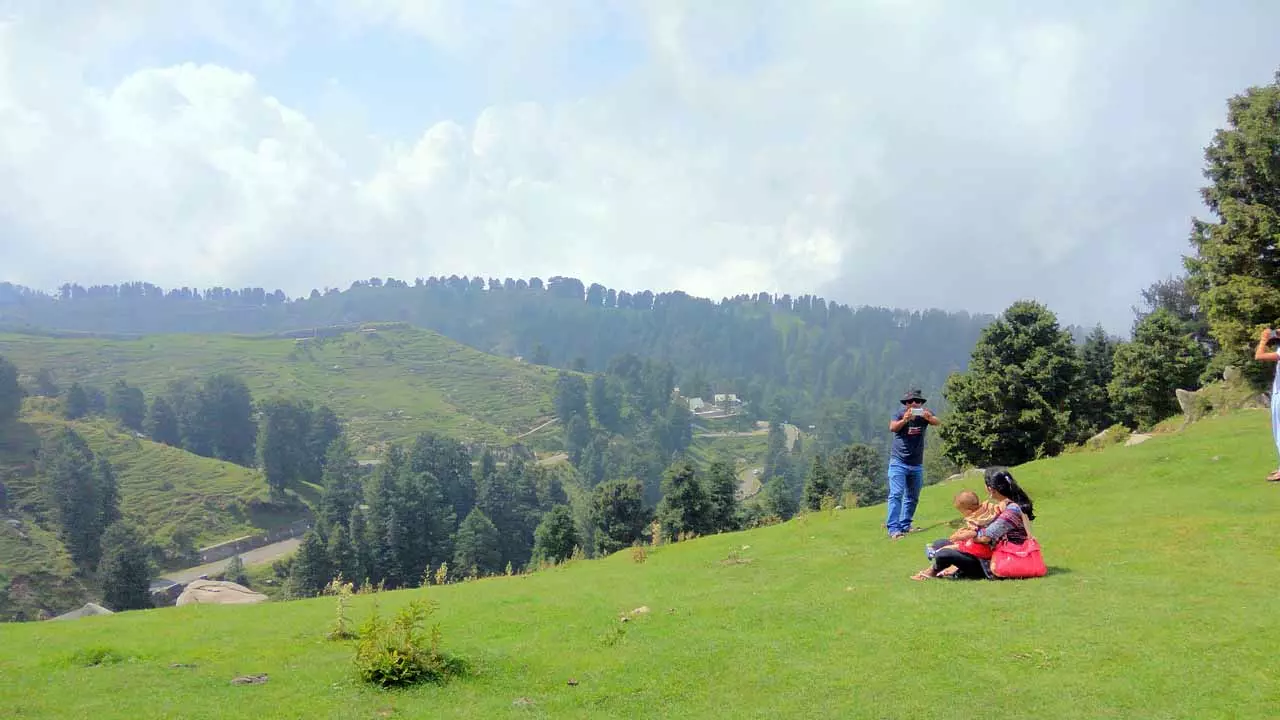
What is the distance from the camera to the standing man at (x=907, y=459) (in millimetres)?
16000

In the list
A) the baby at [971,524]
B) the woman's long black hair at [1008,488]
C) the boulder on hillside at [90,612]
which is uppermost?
the woman's long black hair at [1008,488]

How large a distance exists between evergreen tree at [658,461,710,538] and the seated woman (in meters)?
55.9

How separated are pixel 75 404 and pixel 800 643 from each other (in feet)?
648

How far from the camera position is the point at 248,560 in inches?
4166

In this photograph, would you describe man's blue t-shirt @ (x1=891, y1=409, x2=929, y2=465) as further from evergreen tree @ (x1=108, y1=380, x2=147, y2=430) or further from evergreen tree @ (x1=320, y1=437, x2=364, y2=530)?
evergreen tree @ (x1=108, y1=380, x2=147, y2=430)

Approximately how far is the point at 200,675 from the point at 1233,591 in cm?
1282

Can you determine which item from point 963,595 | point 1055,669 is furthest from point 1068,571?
point 1055,669

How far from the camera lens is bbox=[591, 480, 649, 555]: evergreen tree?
6962cm

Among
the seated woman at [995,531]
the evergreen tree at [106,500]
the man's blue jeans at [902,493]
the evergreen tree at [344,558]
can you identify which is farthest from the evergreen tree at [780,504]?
the evergreen tree at [106,500]

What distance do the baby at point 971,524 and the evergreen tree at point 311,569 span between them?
77.7m

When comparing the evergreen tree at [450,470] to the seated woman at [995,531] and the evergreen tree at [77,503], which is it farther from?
the seated woman at [995,531]

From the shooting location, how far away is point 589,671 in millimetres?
9227

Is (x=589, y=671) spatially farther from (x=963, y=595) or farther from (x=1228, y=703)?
(x=1228, y=703)

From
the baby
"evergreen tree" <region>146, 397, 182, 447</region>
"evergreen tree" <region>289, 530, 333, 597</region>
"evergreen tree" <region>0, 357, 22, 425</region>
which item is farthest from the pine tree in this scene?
"evergreen tree" <region>146, 397, 182, 447</region>
